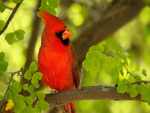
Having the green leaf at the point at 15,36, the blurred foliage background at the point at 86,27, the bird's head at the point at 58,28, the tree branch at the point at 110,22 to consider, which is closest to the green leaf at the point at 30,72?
the green leaf at the point at 15,36

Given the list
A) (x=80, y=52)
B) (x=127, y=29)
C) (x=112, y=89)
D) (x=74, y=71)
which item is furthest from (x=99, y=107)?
(x=112, y=89)

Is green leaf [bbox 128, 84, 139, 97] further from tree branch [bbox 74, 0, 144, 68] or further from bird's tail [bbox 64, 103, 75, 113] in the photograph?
tree branch [bbox 74, 0, 144, 68]

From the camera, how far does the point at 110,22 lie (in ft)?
14.4

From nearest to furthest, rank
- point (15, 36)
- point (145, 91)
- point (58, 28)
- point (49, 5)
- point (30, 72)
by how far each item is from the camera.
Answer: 1. point (145, 91)
2. point (30, 72)
3. point (15, 36)
4. point (49, 5)
5. point (58, 28)

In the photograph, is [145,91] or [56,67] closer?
[145,91]

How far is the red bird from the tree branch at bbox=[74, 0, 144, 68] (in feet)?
2.63

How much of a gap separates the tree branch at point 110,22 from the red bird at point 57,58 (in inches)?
31.6

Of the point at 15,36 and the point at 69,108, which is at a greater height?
the point at 15,36

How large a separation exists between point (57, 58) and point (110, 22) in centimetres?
119

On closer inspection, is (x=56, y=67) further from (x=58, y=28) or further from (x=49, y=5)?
(x=49, y=5)

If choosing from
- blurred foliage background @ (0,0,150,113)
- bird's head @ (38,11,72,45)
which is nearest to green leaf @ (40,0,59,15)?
bird's head @ (38,11,72,45)

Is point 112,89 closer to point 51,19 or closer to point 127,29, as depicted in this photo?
point 51,19

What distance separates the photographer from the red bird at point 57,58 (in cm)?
326

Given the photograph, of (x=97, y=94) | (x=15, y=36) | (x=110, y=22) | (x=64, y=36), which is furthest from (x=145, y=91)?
(x=110, y=22)
